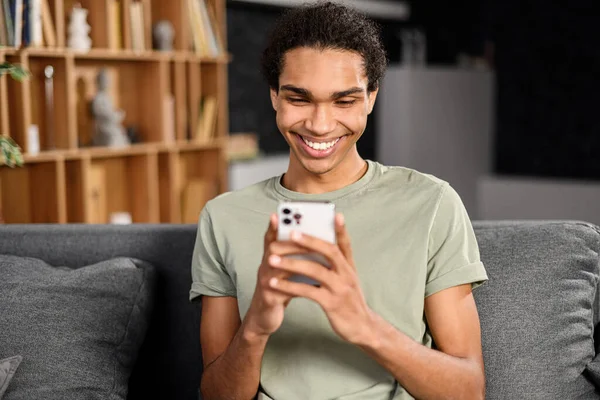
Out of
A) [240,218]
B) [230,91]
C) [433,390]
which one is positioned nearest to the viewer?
[433,390]

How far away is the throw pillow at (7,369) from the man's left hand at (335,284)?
0.58 metres

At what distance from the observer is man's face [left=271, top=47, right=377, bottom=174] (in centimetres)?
129

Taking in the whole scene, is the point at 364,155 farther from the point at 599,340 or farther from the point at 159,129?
the point at 599,340

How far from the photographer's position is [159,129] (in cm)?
407

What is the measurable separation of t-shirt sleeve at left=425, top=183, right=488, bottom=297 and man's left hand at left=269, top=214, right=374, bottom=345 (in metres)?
0.23

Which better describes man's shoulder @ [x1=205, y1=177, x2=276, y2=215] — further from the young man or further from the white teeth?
the white teeth

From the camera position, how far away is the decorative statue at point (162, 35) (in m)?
4.04

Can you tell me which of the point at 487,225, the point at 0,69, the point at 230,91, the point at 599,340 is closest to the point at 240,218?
the point at 487,225

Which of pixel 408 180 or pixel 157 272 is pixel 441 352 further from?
pixel 157 272

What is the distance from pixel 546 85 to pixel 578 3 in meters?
0.62

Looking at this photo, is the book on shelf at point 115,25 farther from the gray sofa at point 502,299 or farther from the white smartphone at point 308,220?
the white smartphone at point 308,220


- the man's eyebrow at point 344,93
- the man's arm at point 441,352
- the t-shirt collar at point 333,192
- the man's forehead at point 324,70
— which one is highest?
the man's forehead at point 324,70

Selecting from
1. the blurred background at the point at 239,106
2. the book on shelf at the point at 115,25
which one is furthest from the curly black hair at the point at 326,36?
the book on shelf at the point at 115,25

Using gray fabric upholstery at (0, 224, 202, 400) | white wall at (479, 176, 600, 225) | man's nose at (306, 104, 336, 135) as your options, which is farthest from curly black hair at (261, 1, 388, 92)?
white wall at (479, 176, 600, 225)
